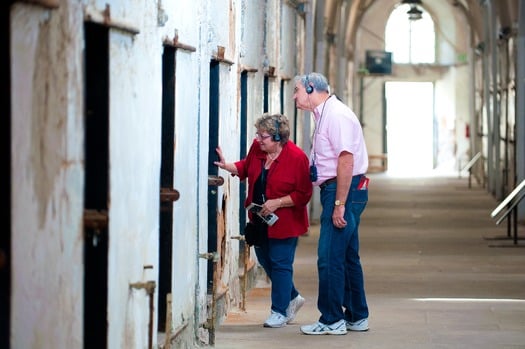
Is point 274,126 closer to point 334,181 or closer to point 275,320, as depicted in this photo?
point 334,181

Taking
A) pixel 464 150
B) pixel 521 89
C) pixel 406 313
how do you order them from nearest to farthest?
pixel 406 313 → pixel 521 89 → pixel 464 150

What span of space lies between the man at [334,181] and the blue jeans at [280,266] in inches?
16.2

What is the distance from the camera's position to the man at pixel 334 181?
8.93 metres

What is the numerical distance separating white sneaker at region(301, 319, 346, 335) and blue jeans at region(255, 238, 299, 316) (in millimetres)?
377

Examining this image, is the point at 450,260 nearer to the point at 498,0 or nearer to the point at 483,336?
the point at 483,336

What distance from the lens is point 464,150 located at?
41.1 meters

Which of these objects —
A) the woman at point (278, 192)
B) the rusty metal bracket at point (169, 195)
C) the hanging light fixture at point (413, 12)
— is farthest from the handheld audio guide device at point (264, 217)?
the hanging light fixture at point (413, 12)

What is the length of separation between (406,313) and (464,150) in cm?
3069

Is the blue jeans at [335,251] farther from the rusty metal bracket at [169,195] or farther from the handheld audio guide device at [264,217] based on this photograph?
the rusty metal bracket at [169,195]

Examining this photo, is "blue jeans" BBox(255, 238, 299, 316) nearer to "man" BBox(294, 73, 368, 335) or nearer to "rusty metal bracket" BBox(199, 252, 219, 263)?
"man" BBox(294, 73, 368, 335)

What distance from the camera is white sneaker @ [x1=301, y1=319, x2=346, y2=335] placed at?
927cm

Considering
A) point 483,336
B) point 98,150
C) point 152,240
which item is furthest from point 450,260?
point 98,150

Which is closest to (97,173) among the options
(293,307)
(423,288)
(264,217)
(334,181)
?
(334,181)

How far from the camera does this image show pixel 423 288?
13.0m
